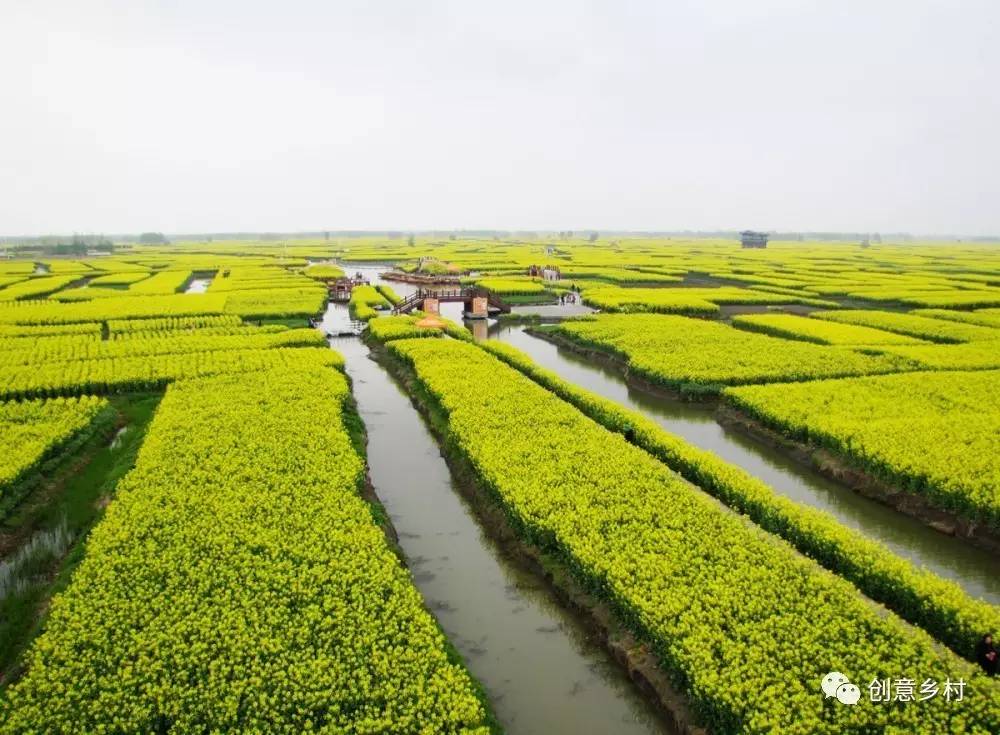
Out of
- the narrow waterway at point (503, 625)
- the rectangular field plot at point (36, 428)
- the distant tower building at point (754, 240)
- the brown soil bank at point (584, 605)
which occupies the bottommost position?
the narrow waterway at point (503, 625)

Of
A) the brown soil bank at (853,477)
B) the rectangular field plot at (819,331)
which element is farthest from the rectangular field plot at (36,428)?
the rectangular field plot at (819,331)

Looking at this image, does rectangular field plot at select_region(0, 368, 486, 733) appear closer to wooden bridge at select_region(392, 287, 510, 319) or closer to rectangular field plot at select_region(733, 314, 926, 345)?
Result: rectangular field plot at select_region(733, 314, 926, 345)

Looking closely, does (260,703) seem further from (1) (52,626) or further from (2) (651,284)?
(2) (651,284)

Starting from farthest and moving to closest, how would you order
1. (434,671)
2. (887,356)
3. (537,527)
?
(887,356), (537,527), (434,671)

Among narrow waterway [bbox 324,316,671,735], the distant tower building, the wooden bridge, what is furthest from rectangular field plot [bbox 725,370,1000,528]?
the distant tower building

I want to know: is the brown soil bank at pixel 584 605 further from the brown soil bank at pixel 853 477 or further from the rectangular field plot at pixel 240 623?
the brown soil bank at pixel 853 477

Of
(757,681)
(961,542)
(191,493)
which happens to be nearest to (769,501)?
(961,542)

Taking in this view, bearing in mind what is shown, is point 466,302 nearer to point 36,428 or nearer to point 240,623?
point 36,428
